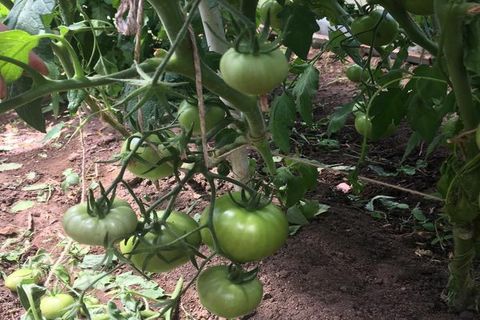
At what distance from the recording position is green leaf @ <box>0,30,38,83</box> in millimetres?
799

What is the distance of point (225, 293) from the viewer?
80cm

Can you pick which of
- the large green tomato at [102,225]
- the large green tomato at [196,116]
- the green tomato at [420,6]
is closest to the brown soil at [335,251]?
the large green tomato at [196,116]

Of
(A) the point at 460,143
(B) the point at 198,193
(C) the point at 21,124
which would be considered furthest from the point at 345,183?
(C) the point at 21,124

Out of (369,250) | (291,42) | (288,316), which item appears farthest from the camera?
(369,250)

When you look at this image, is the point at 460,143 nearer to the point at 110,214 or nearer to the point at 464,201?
the point at 464,201

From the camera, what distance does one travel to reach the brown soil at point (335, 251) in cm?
133

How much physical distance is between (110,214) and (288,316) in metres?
0.68

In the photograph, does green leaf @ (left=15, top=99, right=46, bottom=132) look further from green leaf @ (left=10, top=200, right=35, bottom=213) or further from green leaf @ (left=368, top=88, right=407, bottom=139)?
green leaf @ (left=10, top=200, right=35, bottom=213)

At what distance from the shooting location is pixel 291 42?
3.65ft

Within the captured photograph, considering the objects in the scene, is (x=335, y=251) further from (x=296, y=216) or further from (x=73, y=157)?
(x=73, y=157)

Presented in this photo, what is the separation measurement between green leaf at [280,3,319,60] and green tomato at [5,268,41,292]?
98cm

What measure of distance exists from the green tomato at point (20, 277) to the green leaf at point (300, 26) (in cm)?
98

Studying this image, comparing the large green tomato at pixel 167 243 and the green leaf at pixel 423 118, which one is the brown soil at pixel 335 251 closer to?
the large green tomato at pixel 167 243

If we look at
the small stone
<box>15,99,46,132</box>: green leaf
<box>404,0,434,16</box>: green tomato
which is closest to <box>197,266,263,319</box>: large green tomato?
<box>15,99,46,132</box>: green leaf
